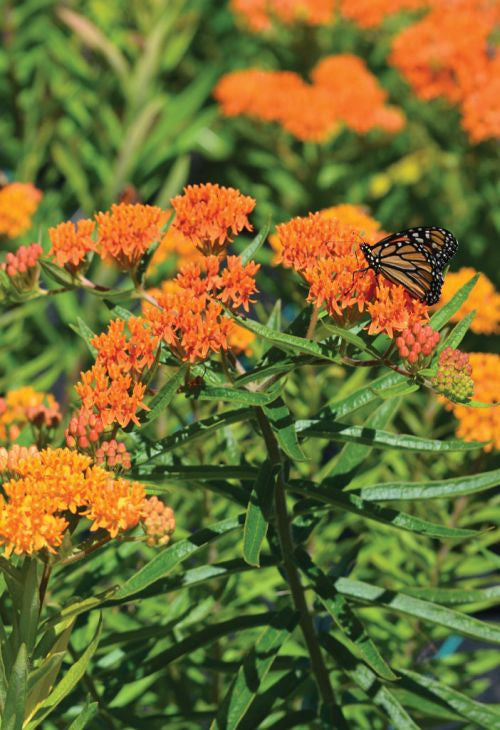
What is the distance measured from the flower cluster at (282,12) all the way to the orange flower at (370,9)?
5 centimetres

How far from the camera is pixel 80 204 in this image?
2.71 m

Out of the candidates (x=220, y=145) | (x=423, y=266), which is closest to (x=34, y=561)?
(x=423, y=266)

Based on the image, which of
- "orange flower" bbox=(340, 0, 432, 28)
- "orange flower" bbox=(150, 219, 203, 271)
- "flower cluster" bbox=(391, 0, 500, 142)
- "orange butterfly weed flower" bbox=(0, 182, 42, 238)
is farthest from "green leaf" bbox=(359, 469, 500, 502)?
"orange flower" bbox=(340, 0, 432, 28)

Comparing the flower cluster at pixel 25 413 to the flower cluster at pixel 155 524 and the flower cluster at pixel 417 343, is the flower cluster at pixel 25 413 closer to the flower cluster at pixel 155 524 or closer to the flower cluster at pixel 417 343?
the flower cluster at pixel 155 524

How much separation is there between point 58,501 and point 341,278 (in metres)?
0.36

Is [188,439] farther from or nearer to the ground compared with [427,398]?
farther from the ground

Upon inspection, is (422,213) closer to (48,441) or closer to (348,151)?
(348,151)

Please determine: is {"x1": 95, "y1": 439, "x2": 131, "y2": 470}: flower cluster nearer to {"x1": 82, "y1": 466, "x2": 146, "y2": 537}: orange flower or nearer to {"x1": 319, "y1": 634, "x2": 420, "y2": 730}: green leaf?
{"x1": 82, "y1": 466, "x2": 146, "y2": 537}: orange flower

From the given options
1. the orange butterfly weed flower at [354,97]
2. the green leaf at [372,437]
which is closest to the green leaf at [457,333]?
the green leaf at [372,437]

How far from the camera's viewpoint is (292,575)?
114 cm

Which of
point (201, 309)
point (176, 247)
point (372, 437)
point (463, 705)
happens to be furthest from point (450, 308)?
point (176, 247)

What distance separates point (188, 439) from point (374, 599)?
1.07ft

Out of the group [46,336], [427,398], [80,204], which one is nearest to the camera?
[427,398]

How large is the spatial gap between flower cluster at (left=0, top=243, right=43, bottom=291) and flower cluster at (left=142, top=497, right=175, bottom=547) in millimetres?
344
